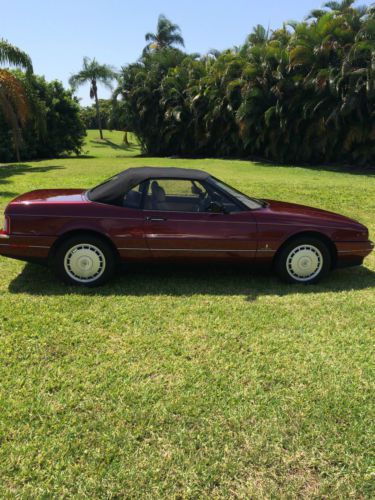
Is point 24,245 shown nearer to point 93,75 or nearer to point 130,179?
point 130,179

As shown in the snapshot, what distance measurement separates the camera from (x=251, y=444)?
2.14 meters

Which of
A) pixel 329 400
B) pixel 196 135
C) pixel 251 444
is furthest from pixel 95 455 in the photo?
pixel 196 135

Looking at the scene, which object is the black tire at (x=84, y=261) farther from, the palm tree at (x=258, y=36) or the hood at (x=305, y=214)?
the palm tree at (x=258, y=36)

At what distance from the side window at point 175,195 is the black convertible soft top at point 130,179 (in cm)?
6

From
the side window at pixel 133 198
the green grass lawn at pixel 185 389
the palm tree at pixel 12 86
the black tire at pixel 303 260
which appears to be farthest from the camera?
the palm tree at pixel 12 86

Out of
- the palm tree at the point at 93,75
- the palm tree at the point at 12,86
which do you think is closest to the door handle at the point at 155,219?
the palm tree at the point at 12,86

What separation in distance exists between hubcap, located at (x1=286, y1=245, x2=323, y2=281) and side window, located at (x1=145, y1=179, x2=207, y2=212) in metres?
1.18

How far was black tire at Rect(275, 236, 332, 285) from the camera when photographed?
4.28m

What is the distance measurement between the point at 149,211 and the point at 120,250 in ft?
1.70

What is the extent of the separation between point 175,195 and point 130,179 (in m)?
0.53

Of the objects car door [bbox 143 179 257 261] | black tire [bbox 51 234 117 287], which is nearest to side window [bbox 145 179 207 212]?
car door [bbox 143 179 257 261]

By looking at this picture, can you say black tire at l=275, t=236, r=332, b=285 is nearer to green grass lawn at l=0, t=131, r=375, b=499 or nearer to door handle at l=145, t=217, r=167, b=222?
green grass lawn at l=0, t=131, r=375, b=499

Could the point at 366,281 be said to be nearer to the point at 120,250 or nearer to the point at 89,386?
the point at 120,250

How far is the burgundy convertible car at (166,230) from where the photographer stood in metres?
3.99
